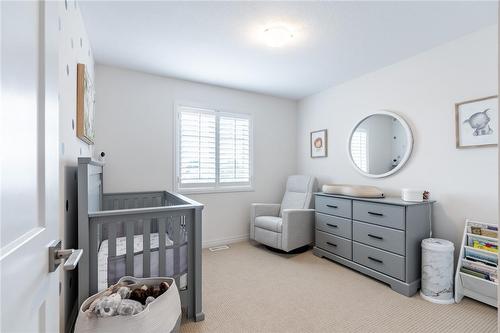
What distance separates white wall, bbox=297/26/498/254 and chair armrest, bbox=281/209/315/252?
87 centimetres

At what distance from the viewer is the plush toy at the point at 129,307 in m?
1.37

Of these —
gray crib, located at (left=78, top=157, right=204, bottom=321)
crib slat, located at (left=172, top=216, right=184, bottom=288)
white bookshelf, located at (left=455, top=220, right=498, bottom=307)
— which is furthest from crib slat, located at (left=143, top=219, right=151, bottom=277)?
white bookshelf, located at (left=455, top=220, right=498, bottom=307)

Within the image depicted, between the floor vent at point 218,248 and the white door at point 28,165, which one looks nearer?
the white door at point 28,165

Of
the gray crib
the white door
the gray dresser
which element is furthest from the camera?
the gray dresser

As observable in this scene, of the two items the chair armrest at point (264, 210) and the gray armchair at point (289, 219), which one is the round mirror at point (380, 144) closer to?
the gray armchair at point (289, 219)

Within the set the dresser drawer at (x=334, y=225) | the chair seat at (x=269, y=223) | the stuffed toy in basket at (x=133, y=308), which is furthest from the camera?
the chair seat at (x=269, y=223)

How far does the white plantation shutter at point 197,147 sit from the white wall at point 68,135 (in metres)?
1.61

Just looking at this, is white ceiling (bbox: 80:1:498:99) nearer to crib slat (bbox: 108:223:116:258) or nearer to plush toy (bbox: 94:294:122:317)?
crib slat (bbox: 108:223:116:258)

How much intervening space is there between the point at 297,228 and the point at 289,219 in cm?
19

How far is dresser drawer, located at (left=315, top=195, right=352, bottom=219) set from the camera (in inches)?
115

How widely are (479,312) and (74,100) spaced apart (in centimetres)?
354

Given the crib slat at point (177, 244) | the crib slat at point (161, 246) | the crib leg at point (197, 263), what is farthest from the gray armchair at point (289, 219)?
the crib slat at point (161, 246)

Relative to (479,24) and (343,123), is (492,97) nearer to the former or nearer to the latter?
(479,24)

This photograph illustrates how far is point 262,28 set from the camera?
2203 mm
